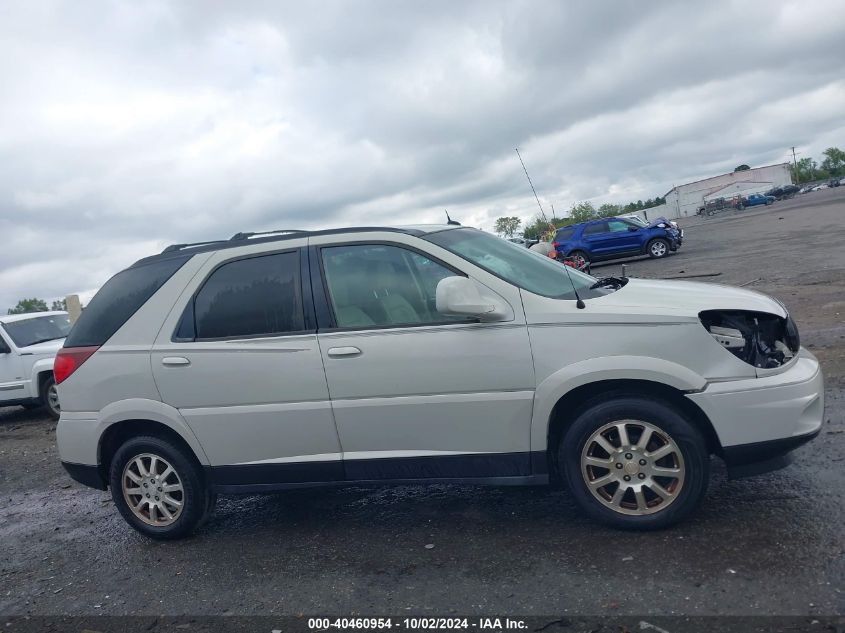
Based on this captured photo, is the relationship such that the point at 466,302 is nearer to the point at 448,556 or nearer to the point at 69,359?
the point at 448,556

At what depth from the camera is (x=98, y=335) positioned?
5.01 metres

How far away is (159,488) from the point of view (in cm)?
493

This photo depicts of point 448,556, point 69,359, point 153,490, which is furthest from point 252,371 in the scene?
point 448,556

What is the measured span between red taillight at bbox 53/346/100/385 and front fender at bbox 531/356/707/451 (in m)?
3.04

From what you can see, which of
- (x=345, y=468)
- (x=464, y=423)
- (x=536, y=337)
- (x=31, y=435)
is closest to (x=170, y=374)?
(x=345, y=468)

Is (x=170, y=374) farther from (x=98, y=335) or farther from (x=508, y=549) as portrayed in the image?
(x=508, y=549)

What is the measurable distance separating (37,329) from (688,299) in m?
10.5

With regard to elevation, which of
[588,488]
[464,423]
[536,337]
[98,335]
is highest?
[98,335]

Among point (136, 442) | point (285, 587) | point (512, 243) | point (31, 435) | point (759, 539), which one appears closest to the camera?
point (759, 539)

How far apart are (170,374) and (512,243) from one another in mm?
2499

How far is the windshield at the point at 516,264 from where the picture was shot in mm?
4379

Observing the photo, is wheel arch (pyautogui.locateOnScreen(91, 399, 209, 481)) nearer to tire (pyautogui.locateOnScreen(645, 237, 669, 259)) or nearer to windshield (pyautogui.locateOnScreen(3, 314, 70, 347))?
windshield (pyautogui.locateOnScreen(3, 314, 70, 347))

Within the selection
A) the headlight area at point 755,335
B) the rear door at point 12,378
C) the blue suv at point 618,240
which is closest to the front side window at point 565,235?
the blue suv at point 618,240

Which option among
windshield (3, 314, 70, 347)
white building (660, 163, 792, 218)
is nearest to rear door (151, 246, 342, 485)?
windshield (3, 314, 70, 347)
